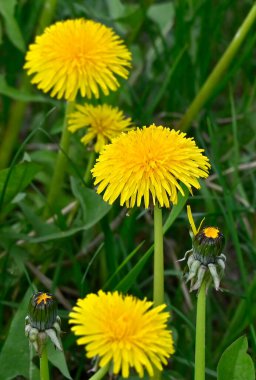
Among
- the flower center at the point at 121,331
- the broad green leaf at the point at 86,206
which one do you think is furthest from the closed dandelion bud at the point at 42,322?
the broad green leaf at the point at 86,206

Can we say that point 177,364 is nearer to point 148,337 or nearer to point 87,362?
point 87,362

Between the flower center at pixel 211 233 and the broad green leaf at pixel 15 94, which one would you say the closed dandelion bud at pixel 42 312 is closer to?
the flower center at pixel 211 233

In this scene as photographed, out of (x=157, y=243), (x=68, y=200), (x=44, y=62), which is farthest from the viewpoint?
(x=68, y=200)

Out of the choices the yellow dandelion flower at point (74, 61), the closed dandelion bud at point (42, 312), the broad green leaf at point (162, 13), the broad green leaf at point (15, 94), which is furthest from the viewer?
the broad green leaf at point (162, 13)

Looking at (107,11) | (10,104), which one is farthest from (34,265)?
(107,11)

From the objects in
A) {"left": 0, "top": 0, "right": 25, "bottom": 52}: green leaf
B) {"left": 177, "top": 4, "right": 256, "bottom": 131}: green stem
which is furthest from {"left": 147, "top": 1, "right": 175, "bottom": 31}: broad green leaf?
{"left": 0, "top": 0, "right": 25, "bottom": 52}: green leaf

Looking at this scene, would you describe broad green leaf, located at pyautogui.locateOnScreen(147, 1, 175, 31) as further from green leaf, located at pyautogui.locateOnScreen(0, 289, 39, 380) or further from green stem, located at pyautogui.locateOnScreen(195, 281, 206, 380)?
green stem, located at pyautogui.locateOnScreen(195, 281, 206, 380)

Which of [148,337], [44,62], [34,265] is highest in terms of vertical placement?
[44,62]
